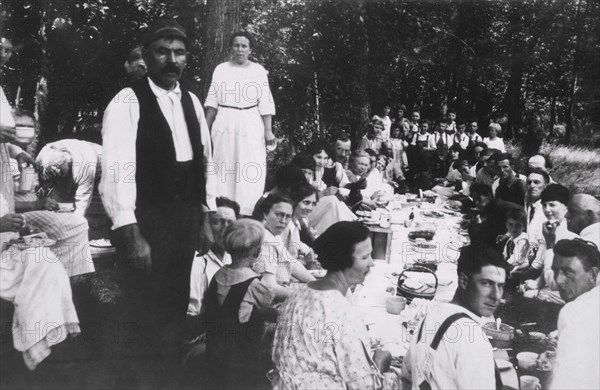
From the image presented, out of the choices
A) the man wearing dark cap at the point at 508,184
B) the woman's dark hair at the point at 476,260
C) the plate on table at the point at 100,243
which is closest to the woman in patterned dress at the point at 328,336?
the woman's dark hair at the point at 476,260

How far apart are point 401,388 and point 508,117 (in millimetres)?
4258

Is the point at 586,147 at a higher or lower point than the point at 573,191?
higher

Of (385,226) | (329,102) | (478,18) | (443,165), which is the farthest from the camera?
(443,165)

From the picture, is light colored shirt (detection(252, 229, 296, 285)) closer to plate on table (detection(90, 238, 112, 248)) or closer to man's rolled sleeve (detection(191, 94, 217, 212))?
man's rolled sleeve (detection(191, 94, 217, 212))

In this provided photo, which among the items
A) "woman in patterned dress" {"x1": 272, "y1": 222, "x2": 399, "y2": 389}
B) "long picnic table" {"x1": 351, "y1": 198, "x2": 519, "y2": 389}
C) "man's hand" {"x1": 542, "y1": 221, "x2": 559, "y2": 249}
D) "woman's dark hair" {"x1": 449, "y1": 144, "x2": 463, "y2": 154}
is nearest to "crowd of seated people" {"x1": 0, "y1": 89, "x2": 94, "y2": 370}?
"woman in patterned dress" {"x1": 272, "y1": 222, "x2": 399, "y2": 389}

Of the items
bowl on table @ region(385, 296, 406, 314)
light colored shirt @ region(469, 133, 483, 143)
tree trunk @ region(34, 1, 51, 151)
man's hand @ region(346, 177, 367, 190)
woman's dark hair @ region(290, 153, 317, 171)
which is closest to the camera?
bowl on table @ region(385, 296, 406, 314)

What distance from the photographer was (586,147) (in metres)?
4.79

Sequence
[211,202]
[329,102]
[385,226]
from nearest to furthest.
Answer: [211,202] → [385,226] → [329,102]

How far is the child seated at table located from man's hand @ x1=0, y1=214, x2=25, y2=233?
10.8ft

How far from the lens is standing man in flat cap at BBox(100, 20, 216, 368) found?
2.94 metres

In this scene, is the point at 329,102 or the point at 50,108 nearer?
the point at 50,108

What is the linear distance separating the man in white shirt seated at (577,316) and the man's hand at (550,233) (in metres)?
0.49

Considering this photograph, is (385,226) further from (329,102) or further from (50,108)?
(50,108)

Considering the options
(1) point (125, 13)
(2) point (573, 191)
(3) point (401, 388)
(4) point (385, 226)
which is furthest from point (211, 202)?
(2) point (573, 191)
